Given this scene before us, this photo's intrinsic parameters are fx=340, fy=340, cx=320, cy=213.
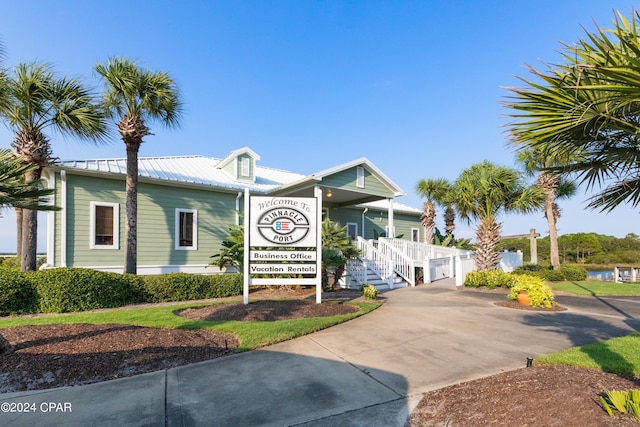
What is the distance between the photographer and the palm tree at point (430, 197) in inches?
903

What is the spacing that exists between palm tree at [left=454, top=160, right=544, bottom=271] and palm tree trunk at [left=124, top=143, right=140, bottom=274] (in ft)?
45.1

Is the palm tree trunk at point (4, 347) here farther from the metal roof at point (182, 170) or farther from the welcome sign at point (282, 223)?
the metal roof at point (182, 170)

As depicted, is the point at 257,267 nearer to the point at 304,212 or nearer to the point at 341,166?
the point at 304,212

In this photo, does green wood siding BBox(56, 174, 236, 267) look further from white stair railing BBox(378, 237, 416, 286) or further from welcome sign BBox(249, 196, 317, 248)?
white stair railing BBox(378, 237, 416, 286)

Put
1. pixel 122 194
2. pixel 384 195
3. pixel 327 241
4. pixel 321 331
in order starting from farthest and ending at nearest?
pixel 384 195, pixel 122 194, pixel 327 241, pixel 321 331

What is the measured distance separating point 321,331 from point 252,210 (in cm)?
406

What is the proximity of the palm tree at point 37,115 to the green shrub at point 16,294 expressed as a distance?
1.74 metres

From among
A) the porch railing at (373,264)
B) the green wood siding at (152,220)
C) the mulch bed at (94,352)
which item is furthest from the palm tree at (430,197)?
the mulch bed at (94,352)

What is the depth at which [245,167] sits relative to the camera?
17047 mm

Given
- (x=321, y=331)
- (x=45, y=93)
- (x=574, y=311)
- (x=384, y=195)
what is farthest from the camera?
(x=384, y=195)

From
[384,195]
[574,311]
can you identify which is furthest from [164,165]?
[574,311]

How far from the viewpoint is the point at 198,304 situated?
30.5 ft

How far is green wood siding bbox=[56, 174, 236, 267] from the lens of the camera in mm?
11828

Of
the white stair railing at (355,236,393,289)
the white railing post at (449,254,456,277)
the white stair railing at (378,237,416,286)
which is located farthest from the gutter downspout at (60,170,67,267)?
the white railing post at (449,254,456,277)
